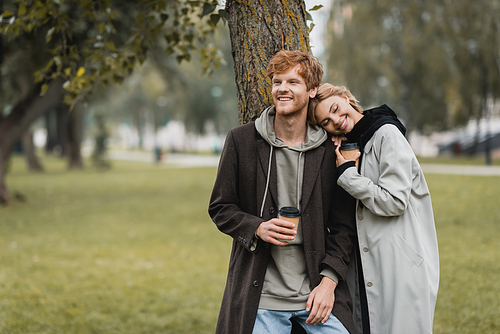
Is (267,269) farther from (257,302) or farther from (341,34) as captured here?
(341,34)

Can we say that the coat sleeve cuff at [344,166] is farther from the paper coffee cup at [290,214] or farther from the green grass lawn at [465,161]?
the green grass lawn at [465,161]

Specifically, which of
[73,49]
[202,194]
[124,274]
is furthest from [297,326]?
[202,194]

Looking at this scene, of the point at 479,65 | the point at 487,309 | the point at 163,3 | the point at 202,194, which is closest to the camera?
the point at 163,3

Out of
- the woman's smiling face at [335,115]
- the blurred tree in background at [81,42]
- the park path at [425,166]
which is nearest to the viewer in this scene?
the woman's smiling face at [335,115]

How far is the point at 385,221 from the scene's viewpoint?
7.79 ft

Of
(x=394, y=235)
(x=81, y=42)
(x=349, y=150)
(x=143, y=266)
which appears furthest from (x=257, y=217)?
(x=81, y=42)

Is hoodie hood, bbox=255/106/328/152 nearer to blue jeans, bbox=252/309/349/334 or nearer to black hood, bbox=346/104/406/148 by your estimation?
black hood, bbox=346/104/406/148

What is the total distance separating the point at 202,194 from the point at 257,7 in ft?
41.3

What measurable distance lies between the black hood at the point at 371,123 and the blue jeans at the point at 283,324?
0.92m

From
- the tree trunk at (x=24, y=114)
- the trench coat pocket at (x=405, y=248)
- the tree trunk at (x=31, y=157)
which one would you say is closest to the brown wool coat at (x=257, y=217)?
the trench coat pocket at (x=405, y=248)

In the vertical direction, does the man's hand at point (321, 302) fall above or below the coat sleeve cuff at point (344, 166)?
below

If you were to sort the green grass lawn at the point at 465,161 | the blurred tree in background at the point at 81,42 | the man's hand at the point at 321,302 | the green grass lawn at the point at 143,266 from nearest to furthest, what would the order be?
the man's hand at the point at 321,302 < the blurred tree in background at the point at 81,42 < the green grass lawn at the point at 143,266 < the green grass lawn at the point at 465,161

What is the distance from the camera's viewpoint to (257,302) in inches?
88.8

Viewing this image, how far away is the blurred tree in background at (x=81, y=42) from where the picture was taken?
3.66 meters
